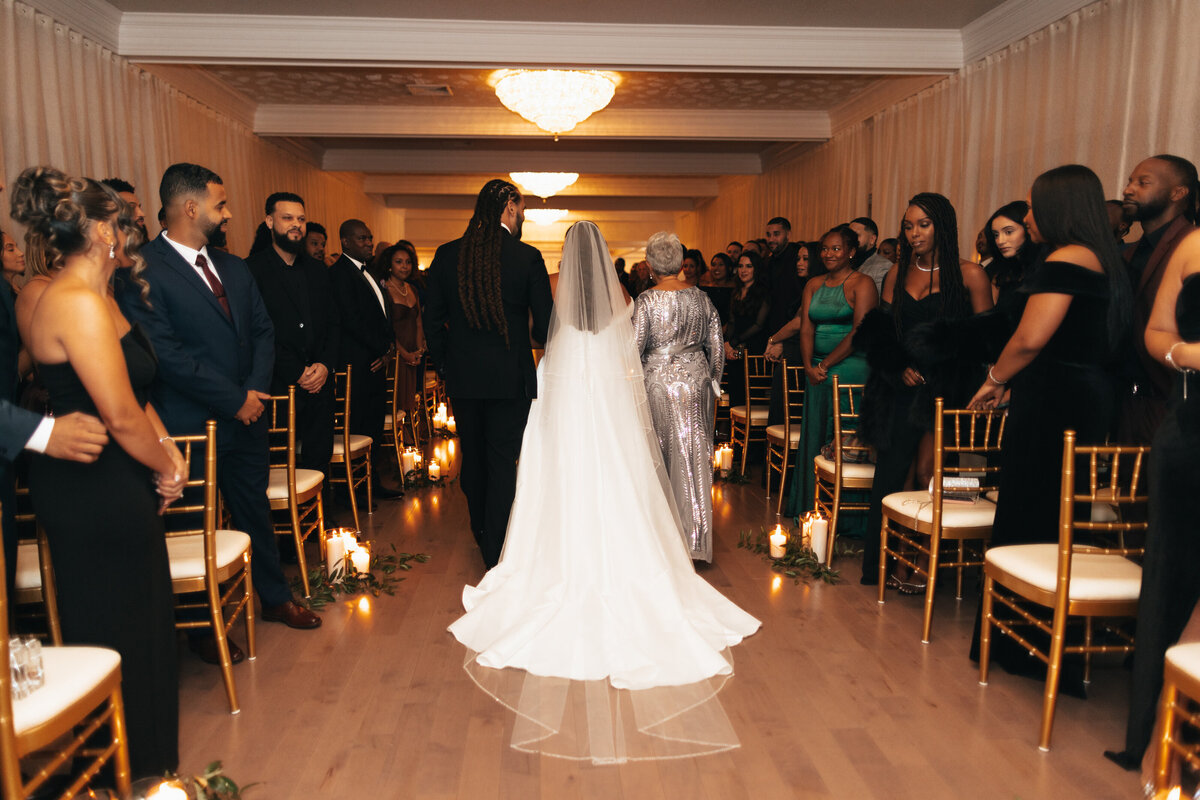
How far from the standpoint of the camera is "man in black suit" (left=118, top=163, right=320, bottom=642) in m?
3.20

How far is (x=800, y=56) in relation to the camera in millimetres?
6281

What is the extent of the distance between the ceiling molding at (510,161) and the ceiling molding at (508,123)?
7.35 feet

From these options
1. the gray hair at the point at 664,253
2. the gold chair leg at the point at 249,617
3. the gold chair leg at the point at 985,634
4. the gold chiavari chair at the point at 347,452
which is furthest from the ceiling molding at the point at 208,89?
the gold chair leg at the point at 985,634

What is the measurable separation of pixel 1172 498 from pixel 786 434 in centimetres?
304

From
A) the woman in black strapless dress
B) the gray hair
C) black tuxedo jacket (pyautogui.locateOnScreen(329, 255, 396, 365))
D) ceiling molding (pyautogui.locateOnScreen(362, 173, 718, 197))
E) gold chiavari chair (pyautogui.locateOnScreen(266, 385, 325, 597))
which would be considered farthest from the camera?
ceiling molding (pyautogui.locateOnScreen(362, 173, 718, 197))

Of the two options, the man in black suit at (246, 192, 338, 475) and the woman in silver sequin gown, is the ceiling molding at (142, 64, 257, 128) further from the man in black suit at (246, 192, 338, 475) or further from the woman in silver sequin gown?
the woman in silver sequin gown

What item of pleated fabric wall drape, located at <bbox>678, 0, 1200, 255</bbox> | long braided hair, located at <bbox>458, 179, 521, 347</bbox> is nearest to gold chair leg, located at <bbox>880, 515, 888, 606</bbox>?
long braided hair, located at <bbox>458, 179, 521, 347</bbox>

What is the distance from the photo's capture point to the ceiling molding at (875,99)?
7.08m

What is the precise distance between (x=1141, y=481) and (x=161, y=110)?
283 inches

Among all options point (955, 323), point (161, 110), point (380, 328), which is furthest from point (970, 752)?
point (161, 110)

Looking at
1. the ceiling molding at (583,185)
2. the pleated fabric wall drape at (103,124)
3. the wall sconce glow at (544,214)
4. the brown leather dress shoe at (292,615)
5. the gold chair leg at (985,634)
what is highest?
the ceiling molding at (583,185)

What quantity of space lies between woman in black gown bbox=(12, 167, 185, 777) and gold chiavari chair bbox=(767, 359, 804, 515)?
3841 millimetres

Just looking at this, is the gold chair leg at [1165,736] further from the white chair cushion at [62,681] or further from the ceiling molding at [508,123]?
the ceiling molding at [508,123]

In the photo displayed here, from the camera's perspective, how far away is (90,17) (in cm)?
552
